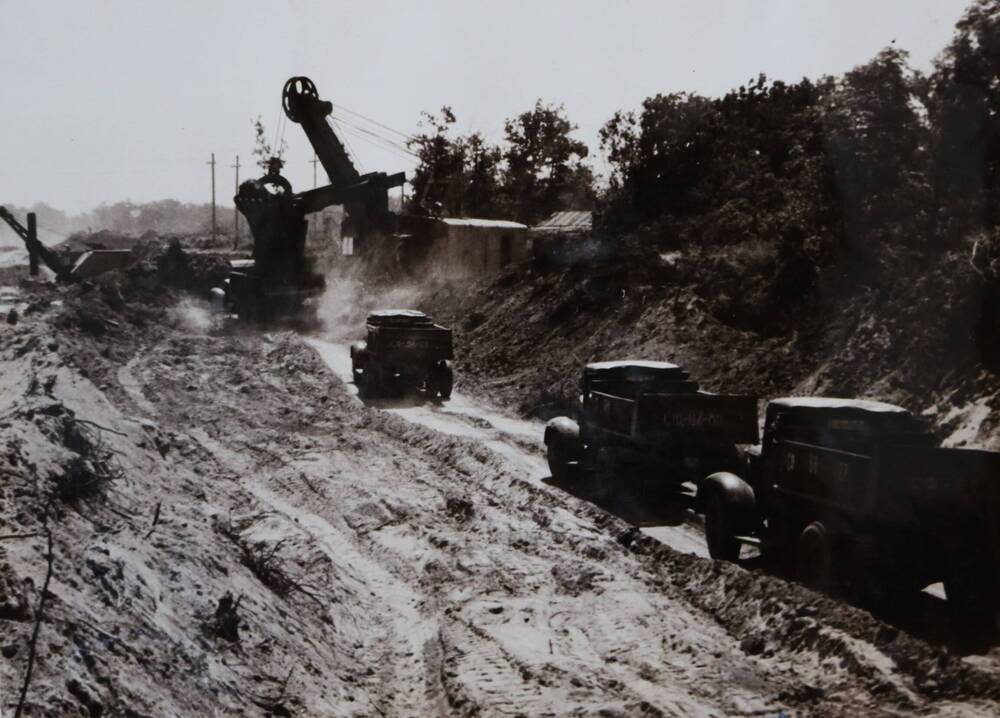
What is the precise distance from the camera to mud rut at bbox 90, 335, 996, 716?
8.02m

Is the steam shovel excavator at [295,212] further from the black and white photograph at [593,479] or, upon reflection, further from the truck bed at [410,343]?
the truck bed at [410,343]

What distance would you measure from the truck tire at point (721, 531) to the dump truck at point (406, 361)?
545 inches

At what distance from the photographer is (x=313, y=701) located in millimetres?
7562

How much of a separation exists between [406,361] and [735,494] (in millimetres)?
14278

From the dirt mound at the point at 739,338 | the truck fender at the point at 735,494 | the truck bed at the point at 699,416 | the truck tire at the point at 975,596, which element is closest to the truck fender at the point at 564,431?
the truck bed at the point at 699,416

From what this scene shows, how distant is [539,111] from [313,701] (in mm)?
62833

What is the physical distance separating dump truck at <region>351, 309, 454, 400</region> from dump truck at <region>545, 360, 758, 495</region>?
9262 mm

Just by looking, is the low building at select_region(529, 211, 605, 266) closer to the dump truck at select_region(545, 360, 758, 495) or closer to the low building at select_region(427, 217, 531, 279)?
the low building at select_region(427, 217, 531, 279)

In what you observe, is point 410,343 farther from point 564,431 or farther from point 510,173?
point 510,173

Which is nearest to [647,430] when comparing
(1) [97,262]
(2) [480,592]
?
(2) [480,592]

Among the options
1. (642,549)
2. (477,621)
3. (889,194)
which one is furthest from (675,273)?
(477,621)

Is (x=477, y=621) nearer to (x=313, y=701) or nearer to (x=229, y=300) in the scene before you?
(x=313, y=701)

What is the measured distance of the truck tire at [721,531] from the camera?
448 inches

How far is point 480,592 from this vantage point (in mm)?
10625
